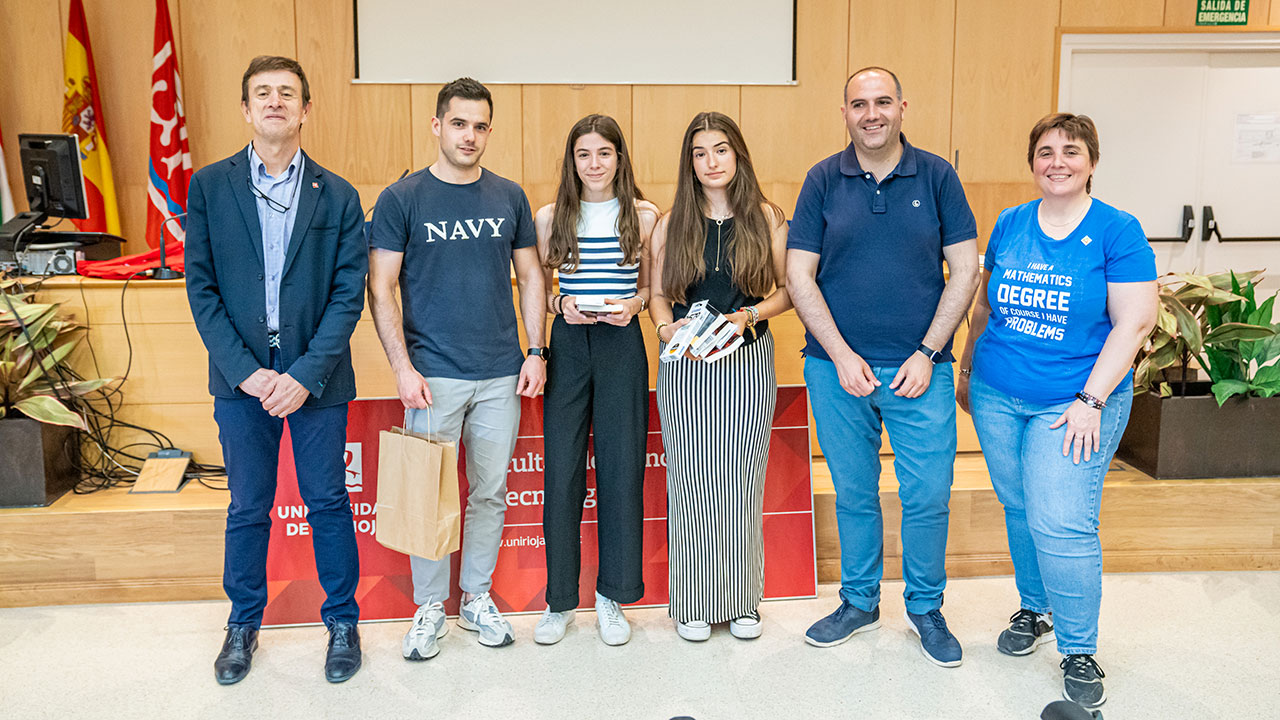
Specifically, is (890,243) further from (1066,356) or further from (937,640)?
(937,640)

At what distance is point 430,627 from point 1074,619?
180 cm

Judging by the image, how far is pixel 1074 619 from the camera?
8.04 ft

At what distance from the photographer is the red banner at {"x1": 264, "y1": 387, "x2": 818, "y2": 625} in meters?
3.00

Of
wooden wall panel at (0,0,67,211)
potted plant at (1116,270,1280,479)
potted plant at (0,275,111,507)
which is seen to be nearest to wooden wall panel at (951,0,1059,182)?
potted plant at (1116,270,1280,479)

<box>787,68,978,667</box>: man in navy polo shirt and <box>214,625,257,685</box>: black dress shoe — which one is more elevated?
<box>787,68,978,667</box>: man in navy polo shirt

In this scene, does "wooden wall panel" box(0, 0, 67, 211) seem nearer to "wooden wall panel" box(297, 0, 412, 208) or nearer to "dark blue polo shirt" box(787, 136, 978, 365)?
"wooden wall panel" box(297, 0, 412, 208)

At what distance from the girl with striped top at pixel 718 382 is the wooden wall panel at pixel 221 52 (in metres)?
3.67

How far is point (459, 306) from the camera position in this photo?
8.64 feet

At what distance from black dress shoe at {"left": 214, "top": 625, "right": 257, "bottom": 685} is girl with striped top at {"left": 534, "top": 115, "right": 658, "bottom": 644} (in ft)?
2.71

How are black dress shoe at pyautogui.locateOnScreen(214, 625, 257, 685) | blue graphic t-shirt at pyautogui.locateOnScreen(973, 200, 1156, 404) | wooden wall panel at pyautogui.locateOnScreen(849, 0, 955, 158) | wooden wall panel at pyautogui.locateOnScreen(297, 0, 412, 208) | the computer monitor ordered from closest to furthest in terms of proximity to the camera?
1. blue graphic t-shirt at pyautogui.locateOnScreen(973, 200, 1156, 404)
2. black dress shoe at pyautogui.locateOnScreen(214, 625, 257, 685)
3. the computer monitor
4. wooden wall panel at pyautogui.locateOnScreen(297, 0, 412, 208)
5. wooden wall panel at pyautogui.locateOnScreen(849, 0, 955, 158)

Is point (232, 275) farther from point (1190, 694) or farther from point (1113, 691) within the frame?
point (1190, 694)

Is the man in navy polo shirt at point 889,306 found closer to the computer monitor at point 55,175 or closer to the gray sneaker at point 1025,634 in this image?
the gray sneaker at point 1025,634

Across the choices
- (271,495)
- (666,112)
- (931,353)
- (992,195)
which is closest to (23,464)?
(271,495)

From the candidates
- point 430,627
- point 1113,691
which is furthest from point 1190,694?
point 430,627
